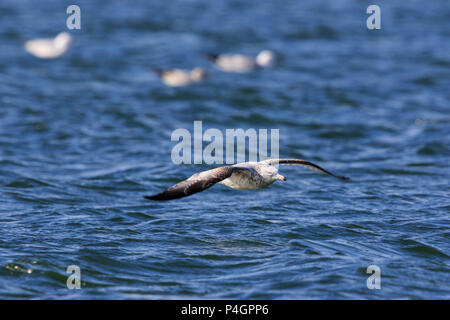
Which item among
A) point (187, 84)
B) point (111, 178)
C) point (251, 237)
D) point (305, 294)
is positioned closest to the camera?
point (305, 294)

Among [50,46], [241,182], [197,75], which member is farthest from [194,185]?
[50,46]

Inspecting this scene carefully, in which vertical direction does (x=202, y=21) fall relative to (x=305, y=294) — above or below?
above

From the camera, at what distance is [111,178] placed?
1378cm

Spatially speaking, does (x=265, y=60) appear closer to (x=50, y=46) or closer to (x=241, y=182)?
(x=50, y=46)

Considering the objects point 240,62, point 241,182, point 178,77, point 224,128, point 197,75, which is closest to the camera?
point 241,182

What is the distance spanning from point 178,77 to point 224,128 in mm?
2872

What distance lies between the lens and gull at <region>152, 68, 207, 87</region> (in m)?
20.1

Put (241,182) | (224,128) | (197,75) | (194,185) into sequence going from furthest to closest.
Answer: (197,75) → (224,128) → (241,182) → (194,185)

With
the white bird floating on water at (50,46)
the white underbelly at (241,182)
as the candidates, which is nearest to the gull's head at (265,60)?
the white bird floating on water at (50,46)

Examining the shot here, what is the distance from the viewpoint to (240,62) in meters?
21.8

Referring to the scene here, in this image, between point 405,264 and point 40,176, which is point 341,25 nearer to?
point 40,176

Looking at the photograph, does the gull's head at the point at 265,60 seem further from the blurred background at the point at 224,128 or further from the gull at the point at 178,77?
the gull at the point at 178,77

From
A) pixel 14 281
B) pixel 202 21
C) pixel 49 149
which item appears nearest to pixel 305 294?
pixel 14 281

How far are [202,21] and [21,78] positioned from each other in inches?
359
